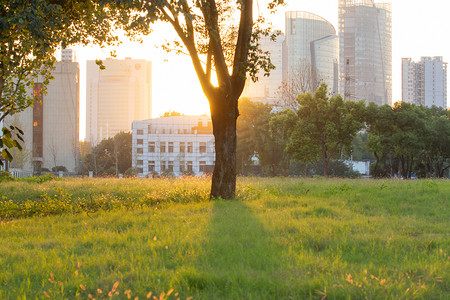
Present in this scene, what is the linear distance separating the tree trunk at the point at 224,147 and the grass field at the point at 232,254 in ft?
9.50

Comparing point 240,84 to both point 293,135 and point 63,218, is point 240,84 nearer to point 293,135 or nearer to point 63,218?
point 63,218

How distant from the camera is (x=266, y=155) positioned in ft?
178

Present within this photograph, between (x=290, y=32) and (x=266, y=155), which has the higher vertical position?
(x=290, y=32)

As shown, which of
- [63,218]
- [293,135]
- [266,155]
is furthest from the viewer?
[266,155]

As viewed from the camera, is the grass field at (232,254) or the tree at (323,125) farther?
the tree at (323,125)

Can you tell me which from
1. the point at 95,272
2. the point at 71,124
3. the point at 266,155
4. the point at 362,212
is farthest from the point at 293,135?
the point at 71,124

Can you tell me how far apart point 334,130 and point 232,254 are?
33.0m

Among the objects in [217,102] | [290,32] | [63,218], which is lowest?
[63,218]

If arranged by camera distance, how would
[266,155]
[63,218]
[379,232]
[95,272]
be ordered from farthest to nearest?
[266,155], [63,218], [379,232], [95,272]

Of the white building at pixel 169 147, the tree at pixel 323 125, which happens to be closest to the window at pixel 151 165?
the white building at pixel 169 147

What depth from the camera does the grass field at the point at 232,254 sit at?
414cm

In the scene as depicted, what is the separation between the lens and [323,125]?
38.5 meters

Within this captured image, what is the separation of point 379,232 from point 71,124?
9969 centimetres

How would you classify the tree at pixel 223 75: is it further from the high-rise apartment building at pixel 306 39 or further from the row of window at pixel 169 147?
the high-rise apartment building at pixel 306 39
